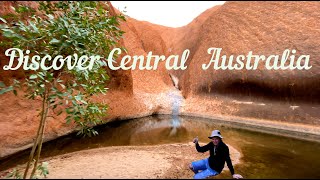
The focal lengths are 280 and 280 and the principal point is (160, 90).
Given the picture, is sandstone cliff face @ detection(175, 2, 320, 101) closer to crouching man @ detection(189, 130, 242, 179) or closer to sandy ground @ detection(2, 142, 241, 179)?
sandy ground @ detection(2, 142, 241, 179)

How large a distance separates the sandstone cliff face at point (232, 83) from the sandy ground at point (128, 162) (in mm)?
3227

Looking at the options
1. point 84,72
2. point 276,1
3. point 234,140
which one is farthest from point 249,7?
point 84,72

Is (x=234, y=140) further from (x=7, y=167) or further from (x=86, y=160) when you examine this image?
(x=7, y=167)

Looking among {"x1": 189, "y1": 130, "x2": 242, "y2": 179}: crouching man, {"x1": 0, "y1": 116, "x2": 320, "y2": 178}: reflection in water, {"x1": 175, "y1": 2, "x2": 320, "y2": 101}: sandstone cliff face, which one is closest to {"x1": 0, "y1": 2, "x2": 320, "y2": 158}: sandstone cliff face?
{"x1": 175, "y1": 2, "x2": 320, "y2": 101}: sandstone cliff face

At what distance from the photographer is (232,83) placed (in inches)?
918

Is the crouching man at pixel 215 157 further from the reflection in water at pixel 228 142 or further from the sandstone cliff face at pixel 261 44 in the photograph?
the sandstone cliff face at pixel 261 44

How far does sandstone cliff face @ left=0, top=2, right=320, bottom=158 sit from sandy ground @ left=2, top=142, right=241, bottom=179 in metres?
3.23

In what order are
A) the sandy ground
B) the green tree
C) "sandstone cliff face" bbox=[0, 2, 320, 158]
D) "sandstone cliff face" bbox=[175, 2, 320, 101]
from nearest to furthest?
the green tree → the sandy ground → "sandstone cliff face" bbox=[0, 2, 320, 158] → "sandstone cliff face" bbox=[175, 2, 320, 101]

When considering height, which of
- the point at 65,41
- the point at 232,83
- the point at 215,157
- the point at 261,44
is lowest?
the point at 215,157

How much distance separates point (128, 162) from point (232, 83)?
53.2 feet

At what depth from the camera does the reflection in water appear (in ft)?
30.2

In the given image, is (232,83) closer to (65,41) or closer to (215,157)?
(215,157)

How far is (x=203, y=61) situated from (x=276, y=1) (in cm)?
894

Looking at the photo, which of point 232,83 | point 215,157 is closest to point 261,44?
point 232,83
